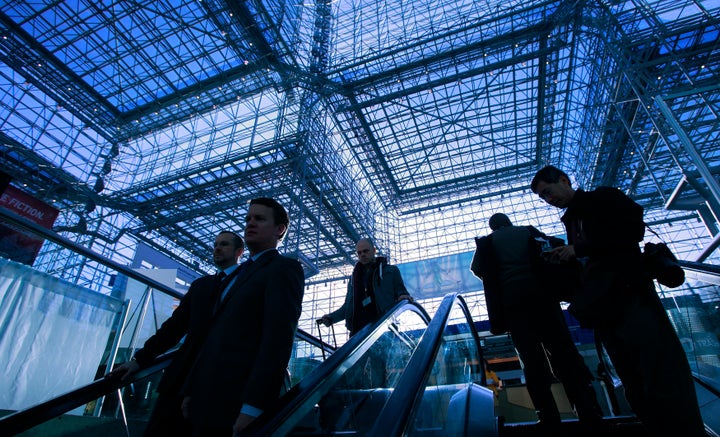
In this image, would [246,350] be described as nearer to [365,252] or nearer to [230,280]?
[230,280]

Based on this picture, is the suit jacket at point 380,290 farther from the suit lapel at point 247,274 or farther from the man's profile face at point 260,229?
the suit lapel at point 247,274

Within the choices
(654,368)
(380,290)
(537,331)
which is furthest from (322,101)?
(654,368)

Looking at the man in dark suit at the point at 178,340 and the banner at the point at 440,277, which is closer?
the man in dark suit at the point at 178,340

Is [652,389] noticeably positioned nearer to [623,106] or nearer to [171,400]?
[171,400]

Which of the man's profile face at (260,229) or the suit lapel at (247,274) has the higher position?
the man's profile face at (260,229)

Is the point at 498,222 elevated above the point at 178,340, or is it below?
above

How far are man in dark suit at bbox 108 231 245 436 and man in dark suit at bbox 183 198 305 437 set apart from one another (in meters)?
0.14

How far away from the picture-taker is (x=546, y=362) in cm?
214

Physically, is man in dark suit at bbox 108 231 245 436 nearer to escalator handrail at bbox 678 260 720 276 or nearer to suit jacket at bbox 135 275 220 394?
suit jacket at bbox 135 275 220 394

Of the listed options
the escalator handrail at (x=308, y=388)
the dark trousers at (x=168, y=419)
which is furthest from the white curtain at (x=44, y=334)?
the escalator handrail at (x=308, y=388)

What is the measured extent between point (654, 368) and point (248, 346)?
4.58 ft

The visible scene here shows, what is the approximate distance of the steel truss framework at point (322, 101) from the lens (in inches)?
424

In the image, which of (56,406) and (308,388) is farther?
(56,406)

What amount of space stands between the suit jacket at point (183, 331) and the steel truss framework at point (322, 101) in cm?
766
